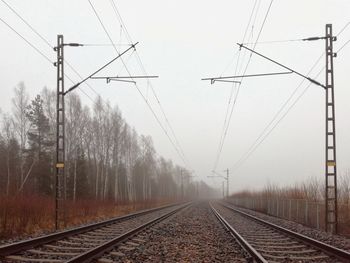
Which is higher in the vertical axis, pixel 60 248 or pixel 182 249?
pixel 60 248

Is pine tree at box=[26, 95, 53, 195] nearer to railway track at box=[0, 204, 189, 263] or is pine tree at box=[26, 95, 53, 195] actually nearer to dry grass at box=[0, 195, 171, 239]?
dry grass at box=[0, 195, 171, 239]

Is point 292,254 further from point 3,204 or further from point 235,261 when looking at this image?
point 3,204

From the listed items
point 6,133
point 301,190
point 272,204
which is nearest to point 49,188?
point 6,133

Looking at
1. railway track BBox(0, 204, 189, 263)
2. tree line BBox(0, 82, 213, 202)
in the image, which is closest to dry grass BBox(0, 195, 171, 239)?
railway track BBox(0, 204, 189, 263)

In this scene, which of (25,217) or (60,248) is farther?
(25,217)


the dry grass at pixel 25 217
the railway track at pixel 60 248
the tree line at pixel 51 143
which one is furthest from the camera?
the tree line at pixel 51 143

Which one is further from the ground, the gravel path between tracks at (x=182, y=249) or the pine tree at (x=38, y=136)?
the pine tree at (x=38, y=136)

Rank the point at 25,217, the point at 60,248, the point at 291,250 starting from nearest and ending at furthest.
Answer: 1. the point at 60,248
2. the point at 291,250
3. the point at 25,217

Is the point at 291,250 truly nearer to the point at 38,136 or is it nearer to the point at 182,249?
the point at 182,249

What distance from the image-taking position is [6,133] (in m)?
51.9

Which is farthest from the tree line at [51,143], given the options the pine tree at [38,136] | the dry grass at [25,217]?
the dry grass at [25,217]

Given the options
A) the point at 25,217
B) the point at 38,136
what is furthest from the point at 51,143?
the point at 25,217

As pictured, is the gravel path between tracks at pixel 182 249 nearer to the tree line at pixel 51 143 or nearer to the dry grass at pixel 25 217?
the dry grass at pixel 25 217

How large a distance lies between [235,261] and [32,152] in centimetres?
4523
